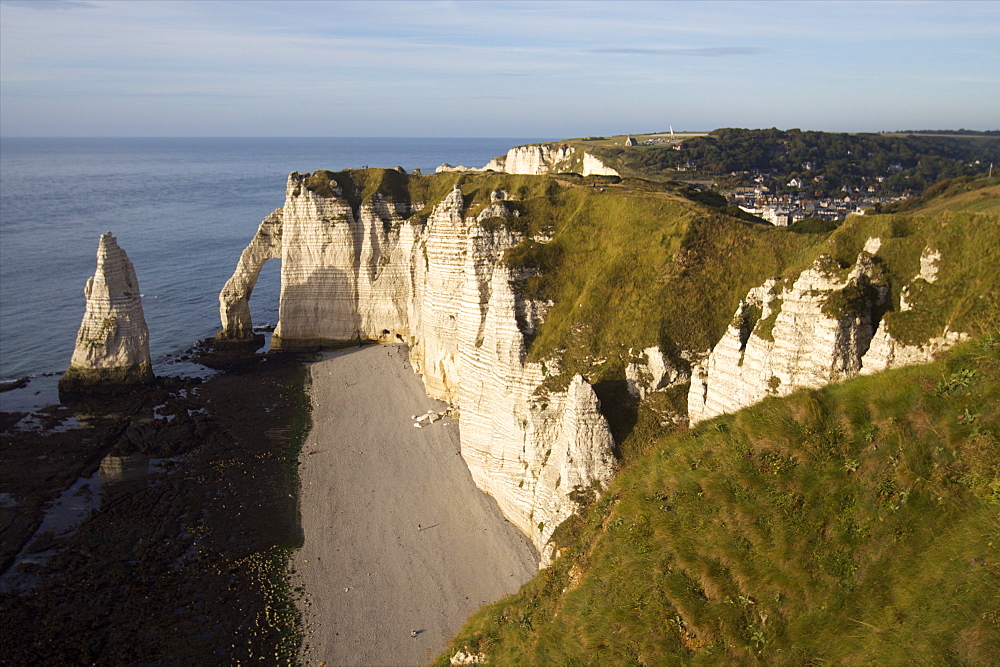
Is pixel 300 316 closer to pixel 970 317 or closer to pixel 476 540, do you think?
pixel 476 540

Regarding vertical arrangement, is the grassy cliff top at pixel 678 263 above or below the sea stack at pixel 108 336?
above

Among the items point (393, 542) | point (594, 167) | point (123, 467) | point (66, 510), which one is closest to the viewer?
point (393, 542)

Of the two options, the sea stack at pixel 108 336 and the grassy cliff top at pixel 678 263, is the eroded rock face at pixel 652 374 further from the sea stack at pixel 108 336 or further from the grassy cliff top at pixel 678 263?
the sea stack at pixel 108 336

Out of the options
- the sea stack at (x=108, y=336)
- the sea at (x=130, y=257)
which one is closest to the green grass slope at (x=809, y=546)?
the sea stack at (x=108, y=336)

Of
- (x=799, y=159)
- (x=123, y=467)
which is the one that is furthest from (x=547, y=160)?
(x=123, y=467)

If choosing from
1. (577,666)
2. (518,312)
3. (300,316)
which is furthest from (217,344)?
(577,666)

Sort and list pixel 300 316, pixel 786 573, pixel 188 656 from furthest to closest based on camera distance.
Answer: pixel 300 316
pixel 188 656
pixel 786 573

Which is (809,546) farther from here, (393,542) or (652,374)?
(393,542)
